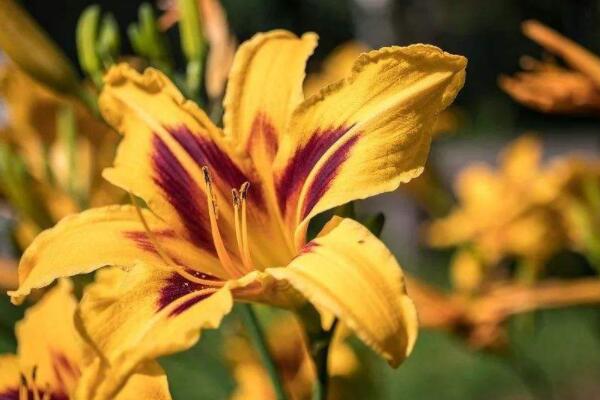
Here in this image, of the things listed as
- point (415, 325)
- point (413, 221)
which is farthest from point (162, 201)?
point (413, 221)

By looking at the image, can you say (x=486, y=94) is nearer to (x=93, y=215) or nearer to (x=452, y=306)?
(x=452, y=306)

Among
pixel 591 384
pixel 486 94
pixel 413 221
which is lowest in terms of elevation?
pixel 486 94

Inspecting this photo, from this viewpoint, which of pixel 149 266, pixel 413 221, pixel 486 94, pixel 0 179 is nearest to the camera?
pixel 149 266

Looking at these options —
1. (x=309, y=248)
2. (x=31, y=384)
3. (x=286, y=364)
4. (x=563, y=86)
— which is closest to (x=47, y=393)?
(x=31, y=384)

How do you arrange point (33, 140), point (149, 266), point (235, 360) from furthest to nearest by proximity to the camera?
point (33, 140), point (235, 360), point (149, 266)

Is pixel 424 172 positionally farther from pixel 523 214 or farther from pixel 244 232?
pixel 244 232

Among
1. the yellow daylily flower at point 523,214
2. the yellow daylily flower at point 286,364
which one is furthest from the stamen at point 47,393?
the yellow daylily flower at point 523,214
